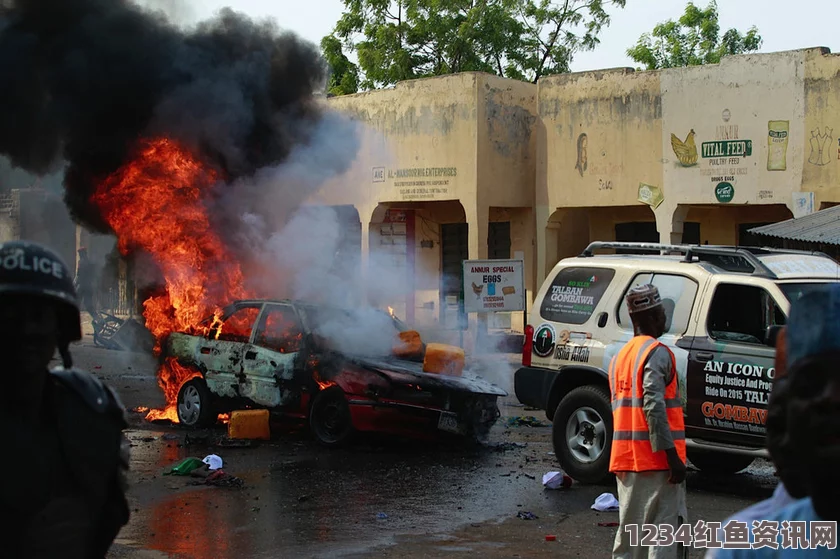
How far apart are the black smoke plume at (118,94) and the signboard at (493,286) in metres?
3.94

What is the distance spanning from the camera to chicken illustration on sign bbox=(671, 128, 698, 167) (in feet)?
66.9

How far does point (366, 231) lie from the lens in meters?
25.3

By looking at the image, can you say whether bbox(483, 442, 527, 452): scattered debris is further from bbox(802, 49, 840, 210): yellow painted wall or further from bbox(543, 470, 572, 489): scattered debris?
bbox(802, 49, 840, 210): yellow painted wall

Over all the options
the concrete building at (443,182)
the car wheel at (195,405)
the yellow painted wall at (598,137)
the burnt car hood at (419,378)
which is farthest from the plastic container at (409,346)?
the concrete building at (443,182)

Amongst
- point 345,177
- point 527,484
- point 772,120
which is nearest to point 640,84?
point 772,120

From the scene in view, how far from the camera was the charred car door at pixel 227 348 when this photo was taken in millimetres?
11828

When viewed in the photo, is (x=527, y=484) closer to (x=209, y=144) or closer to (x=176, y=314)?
(x=176, y=314)

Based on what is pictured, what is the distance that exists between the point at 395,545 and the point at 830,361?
19.2ft

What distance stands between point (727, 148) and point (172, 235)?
11.2m

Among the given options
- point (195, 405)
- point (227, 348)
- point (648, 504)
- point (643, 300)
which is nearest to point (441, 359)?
point (227, 348)

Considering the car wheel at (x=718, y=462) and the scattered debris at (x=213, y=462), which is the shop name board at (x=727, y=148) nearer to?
the car wheel at (x=718, y=462)

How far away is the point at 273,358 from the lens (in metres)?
11.5

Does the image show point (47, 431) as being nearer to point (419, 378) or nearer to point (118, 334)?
point (419, 378)

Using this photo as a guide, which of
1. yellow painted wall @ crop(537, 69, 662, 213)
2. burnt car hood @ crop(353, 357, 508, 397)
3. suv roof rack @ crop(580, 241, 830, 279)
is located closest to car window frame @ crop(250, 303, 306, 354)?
burnt car hood @ crop(353, 357, 508, 397)
